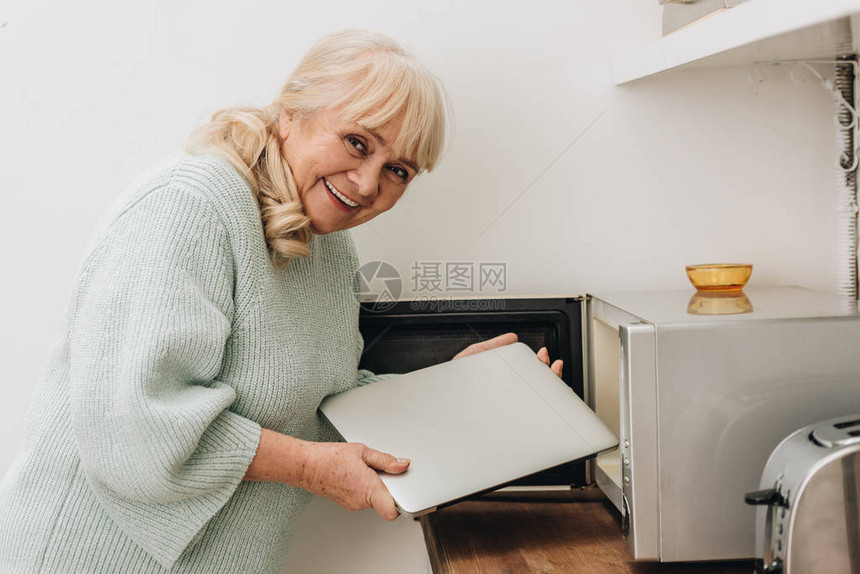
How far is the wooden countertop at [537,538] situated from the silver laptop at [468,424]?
143 mm

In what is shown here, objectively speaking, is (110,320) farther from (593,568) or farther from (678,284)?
(678,284)

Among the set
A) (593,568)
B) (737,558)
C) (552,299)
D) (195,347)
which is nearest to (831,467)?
(737,558)

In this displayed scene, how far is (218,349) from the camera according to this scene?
0.75 meters

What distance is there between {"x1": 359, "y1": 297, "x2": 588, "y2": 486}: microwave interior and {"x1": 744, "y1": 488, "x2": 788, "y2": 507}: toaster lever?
398 millimetres

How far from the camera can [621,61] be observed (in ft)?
3.62

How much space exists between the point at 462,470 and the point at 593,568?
0.69 feet

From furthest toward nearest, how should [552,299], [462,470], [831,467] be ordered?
1. [552,299]
2. [462,470]
3. [831,467]

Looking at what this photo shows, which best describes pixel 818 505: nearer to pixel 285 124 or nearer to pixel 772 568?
pixel 772 568

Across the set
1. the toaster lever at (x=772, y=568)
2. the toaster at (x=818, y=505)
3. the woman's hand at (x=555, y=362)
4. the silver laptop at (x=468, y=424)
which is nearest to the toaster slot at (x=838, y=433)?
the toaster at (x=818, y=505)

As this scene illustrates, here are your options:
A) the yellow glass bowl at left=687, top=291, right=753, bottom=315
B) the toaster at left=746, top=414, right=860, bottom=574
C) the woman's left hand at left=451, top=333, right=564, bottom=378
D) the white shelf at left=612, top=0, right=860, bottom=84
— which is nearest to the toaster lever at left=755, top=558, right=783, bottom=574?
the toaster at left=746, top=414, right=860, bottom=574

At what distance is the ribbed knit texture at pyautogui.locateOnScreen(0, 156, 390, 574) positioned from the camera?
2.29 feet

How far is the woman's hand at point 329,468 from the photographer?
0.78m

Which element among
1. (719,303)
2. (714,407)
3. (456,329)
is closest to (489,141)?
(456,329)

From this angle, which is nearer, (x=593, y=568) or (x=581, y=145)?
(x=593, y=568)
